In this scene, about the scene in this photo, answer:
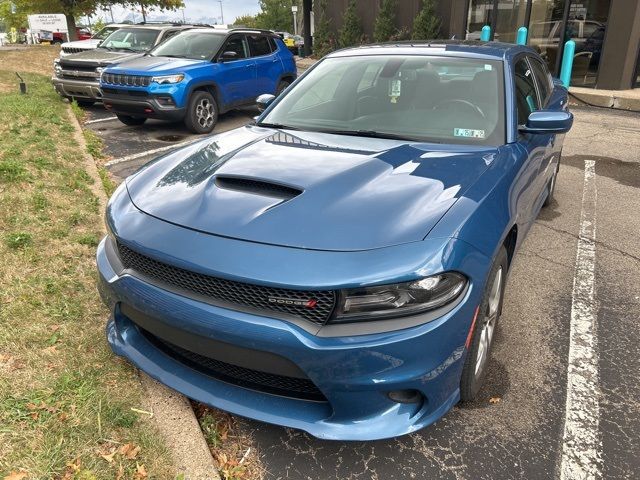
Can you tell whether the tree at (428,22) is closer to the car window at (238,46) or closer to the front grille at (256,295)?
the car window at (238,46)

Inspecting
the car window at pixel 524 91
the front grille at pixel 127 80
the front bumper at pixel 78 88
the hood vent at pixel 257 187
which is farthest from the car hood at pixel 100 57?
the hood vent at pixel 257 187

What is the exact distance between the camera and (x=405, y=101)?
3.37 m

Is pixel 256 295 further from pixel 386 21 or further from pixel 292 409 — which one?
pixel 386 21

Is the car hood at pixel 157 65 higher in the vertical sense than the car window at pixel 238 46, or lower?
lower

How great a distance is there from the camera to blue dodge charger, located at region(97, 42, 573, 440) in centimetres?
192

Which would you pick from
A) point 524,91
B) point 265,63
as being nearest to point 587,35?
point 265,63

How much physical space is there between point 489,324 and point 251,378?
124 centimetres

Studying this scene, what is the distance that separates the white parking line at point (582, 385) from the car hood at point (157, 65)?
21.6 feet

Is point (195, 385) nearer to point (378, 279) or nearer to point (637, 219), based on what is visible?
point (378, 279)

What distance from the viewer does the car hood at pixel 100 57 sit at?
9719mm

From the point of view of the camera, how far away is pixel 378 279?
74.3 inches

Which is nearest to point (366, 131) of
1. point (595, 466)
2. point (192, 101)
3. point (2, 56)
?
point (595, 466)

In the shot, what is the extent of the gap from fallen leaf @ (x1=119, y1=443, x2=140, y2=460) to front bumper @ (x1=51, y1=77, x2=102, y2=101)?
8.98m

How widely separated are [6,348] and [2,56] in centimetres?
1908
